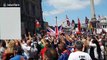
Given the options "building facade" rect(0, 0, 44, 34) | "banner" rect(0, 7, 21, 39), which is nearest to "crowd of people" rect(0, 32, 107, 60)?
"banner" rect(0, 7, 21, 39)

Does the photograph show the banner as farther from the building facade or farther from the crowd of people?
the building facade

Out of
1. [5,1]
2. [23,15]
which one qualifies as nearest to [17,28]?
[5,1]

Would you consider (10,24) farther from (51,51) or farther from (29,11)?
(29,11)

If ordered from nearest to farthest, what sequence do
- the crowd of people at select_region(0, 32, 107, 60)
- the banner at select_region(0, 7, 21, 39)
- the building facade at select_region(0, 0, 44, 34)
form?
the crowd of people at select_region(0, 32, 107, 60), the banner at select_region(0, 7, 21, 39), the building facade at select_region(0, 0, 44, 34)

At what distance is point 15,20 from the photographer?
1357cm

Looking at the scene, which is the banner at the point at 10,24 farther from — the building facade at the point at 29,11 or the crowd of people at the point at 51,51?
the building facade at the point at 29,11

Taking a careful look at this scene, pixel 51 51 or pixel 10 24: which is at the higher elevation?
pixel 51 51

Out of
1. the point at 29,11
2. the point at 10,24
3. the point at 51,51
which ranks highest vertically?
the point at 51,51

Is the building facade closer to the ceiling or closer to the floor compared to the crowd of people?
closer to the floor

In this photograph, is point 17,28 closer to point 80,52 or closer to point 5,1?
point 80,52

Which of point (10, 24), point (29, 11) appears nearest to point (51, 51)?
point (10, 24)

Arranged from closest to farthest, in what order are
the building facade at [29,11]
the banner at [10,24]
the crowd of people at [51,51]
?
the crowd of people at [51,51] < the banner at [10,24] < the building facade at [29,11]

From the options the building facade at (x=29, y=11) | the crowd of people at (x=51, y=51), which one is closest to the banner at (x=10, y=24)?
the crowd of people at (x=51, y=51)

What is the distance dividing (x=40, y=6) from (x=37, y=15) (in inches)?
206
